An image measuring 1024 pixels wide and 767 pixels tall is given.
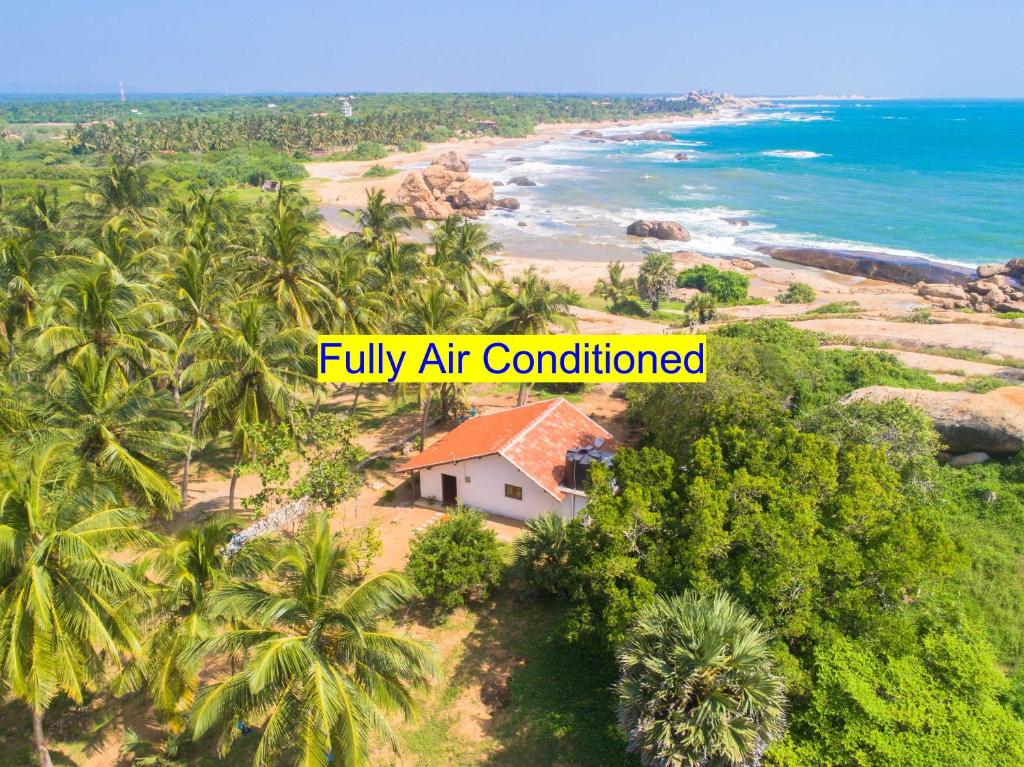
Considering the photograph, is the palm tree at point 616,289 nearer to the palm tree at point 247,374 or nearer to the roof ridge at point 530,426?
the roof ridge at point 530,426

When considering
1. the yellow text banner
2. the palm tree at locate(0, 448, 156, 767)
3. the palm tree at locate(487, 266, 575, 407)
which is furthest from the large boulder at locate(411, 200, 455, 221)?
the palm tree at locate(0, 448, 156, 767)

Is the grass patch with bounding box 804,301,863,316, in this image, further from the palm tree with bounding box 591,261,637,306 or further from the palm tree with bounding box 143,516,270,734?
the palm tree with bounding box 143,516,270,734

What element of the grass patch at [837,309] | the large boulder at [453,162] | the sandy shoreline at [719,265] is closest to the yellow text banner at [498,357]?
the sandy shoreline at [719,265]

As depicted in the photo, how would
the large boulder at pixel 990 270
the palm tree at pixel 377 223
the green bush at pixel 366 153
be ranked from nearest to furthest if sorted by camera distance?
the palm tree at pixel 377 223, the large boulder at pixel 990 270, the green bush at pixel 366 153

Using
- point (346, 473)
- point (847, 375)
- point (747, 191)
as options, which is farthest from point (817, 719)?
point (747, 191)

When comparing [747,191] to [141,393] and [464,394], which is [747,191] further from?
[141,393]

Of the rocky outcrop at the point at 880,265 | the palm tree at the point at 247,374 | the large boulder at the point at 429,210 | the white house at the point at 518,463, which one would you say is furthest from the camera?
the large boulder at the point at 429,210
